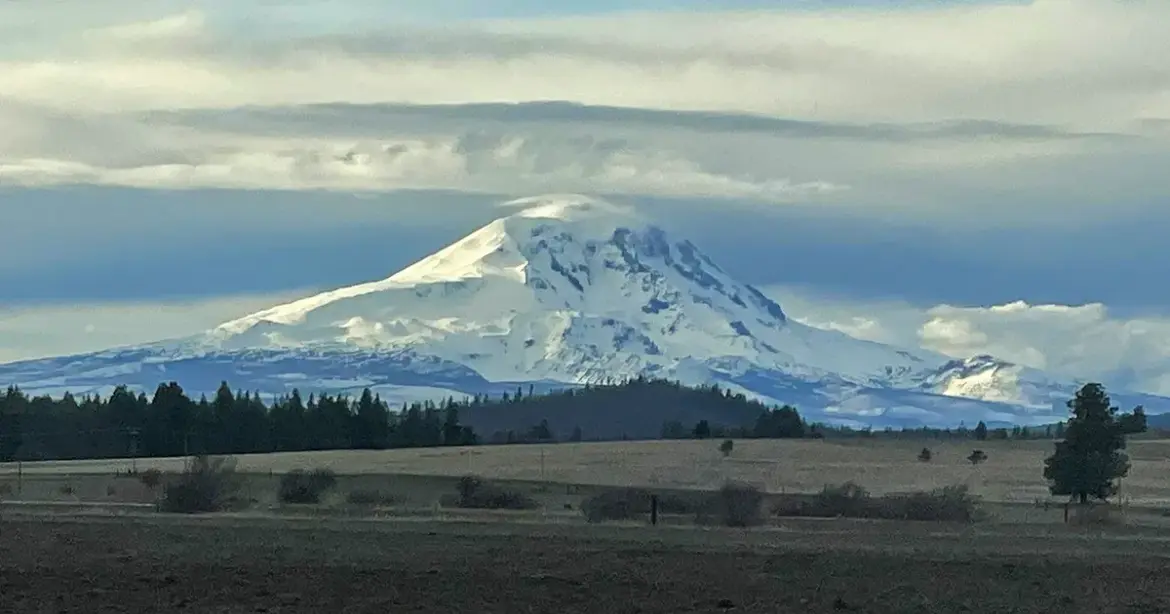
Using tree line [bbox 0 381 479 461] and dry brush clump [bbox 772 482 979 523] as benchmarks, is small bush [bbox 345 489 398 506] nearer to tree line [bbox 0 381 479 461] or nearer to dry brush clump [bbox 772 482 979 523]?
dry brush clump [bbox 772 482 979 523]

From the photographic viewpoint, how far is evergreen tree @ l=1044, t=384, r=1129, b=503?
7750 centimetres

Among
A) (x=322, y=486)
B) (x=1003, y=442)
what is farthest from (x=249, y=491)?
(x=1003, y=442)

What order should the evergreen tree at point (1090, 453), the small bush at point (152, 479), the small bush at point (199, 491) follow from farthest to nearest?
1. the small bush at point (152, 479)
2. the evergreen tree at point (1090, 453)
3. the small bush at point (199, 491)

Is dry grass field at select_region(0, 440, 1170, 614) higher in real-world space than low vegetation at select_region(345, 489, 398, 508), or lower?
lower

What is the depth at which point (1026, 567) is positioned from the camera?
41.9 meters

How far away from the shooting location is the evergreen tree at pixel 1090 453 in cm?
7750

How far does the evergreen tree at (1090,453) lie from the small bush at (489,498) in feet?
59.8

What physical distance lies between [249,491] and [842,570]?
1739 inches

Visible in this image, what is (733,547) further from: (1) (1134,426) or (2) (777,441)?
(2) (777,441)

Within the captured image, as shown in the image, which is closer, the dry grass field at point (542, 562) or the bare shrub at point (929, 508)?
the dry grass field at point (542, 562)

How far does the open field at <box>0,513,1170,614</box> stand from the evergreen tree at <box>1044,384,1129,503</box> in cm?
2472

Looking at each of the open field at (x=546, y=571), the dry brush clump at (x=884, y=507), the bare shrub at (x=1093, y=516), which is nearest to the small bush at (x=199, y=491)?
the open field at (x=546, y=571)

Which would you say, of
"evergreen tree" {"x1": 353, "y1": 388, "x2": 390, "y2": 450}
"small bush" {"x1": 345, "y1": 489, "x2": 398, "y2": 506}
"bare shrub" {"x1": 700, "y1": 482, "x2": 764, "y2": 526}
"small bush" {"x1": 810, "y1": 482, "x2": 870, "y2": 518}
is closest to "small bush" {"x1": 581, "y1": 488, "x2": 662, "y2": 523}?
"bare shrub" {"x1": 700, "y1": 482, "x2": 764, "y2": 526}

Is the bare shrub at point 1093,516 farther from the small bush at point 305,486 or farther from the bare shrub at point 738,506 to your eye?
the small bush at point 305,486
